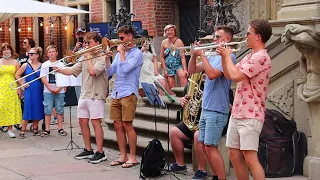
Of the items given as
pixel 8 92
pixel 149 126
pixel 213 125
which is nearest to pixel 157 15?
pixel 8 92

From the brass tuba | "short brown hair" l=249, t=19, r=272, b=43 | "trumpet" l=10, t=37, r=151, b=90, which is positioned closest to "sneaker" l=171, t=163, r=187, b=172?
the brass tuba

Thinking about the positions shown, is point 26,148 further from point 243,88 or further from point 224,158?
point 243,88

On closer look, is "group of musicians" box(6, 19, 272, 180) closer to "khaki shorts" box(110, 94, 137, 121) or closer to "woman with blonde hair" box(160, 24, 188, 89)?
"khaki shorts" box(110, 94, 137, 121)

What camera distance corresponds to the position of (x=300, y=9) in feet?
25.4

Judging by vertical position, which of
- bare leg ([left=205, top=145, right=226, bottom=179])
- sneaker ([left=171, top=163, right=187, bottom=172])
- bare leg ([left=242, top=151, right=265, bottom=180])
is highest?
bare leg ([left=242, top=151, right=265, bottom=180])

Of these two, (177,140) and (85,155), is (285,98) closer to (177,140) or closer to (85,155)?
(177,140)

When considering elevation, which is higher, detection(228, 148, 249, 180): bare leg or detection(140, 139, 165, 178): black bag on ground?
detection(228, 148, 249, 180): bare leg

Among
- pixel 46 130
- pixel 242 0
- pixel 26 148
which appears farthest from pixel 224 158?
pixel 46 130

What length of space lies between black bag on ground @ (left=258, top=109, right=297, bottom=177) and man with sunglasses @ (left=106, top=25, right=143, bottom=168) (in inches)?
74.0

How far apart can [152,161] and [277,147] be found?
58.5 inches

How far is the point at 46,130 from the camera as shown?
39.9 ft

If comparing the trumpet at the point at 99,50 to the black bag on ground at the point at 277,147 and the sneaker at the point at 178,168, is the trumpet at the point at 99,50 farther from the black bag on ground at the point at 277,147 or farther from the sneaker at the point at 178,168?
the black bag on ground at the point at 277,147

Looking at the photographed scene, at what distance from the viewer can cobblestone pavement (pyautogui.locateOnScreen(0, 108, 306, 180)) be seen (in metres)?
8.51

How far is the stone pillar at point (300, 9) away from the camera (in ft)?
24.7
